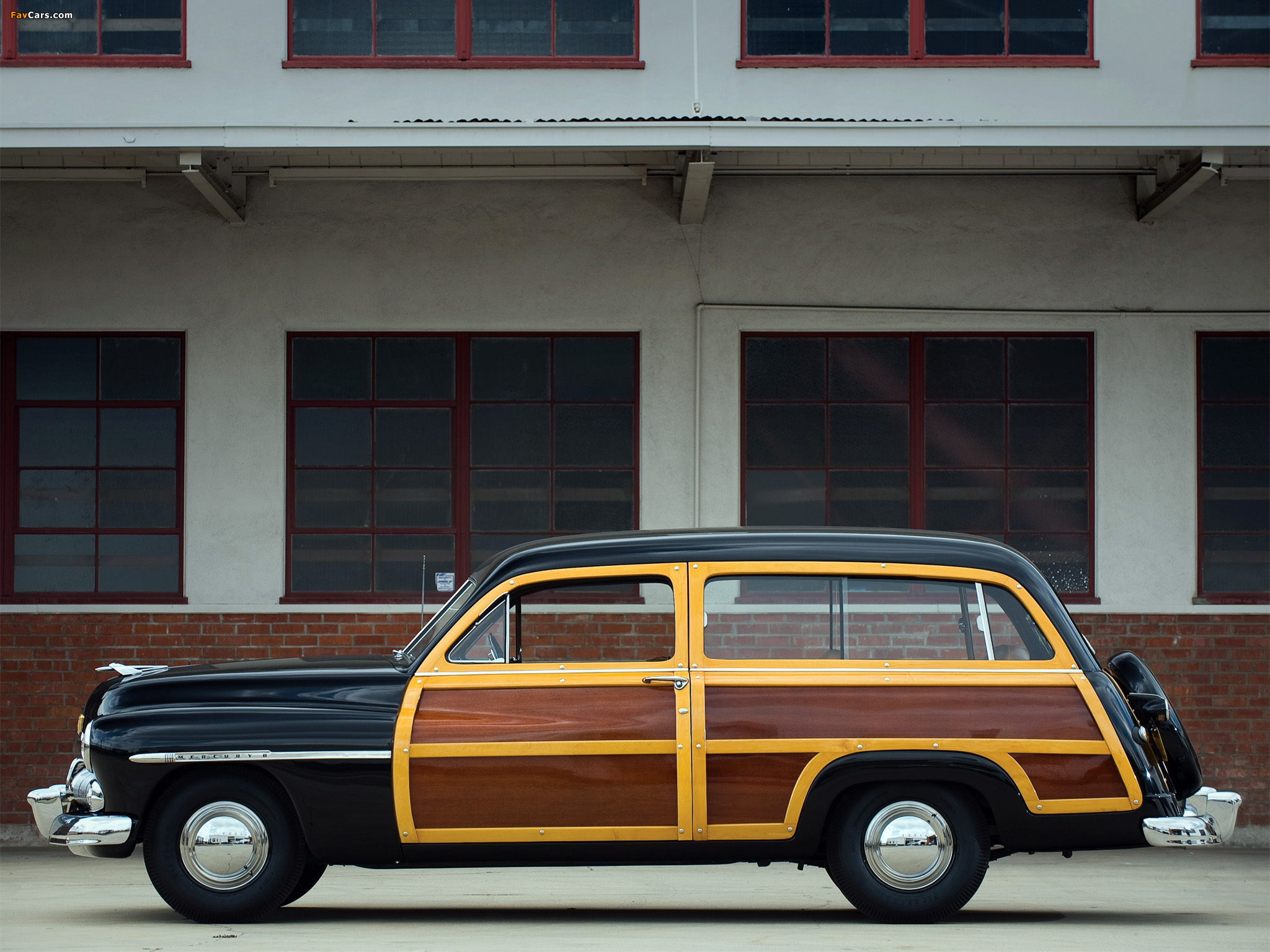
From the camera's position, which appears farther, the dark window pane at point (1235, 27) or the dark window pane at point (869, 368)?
the dark window pane at point (869, 368)

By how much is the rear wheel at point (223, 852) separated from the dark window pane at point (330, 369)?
4.54 metres

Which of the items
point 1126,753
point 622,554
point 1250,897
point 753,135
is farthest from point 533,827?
point 753,135

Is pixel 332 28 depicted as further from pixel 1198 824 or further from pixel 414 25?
pixel 1198 824

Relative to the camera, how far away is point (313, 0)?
10.6 m

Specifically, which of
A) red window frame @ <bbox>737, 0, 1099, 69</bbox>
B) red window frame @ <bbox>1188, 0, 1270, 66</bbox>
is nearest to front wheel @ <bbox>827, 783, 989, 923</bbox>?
red window frame @ <bbox>737, 0, 1099, 69</bbox>

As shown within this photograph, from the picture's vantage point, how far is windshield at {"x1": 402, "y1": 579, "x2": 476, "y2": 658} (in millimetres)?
6953

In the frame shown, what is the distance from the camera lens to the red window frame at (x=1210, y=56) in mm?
10453

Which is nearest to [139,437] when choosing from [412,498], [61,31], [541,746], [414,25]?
[412,498]

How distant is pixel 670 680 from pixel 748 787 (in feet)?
1.85

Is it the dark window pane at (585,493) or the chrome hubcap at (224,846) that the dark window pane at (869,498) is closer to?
the dark window pane at (585,493)

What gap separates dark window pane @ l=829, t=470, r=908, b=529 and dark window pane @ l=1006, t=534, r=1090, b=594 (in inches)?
31.4

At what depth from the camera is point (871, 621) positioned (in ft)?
22.5

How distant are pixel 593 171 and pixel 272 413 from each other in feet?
9.11

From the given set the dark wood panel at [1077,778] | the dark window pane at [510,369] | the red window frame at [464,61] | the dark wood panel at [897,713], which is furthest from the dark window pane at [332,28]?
the dark wood panel at [1077,778]
